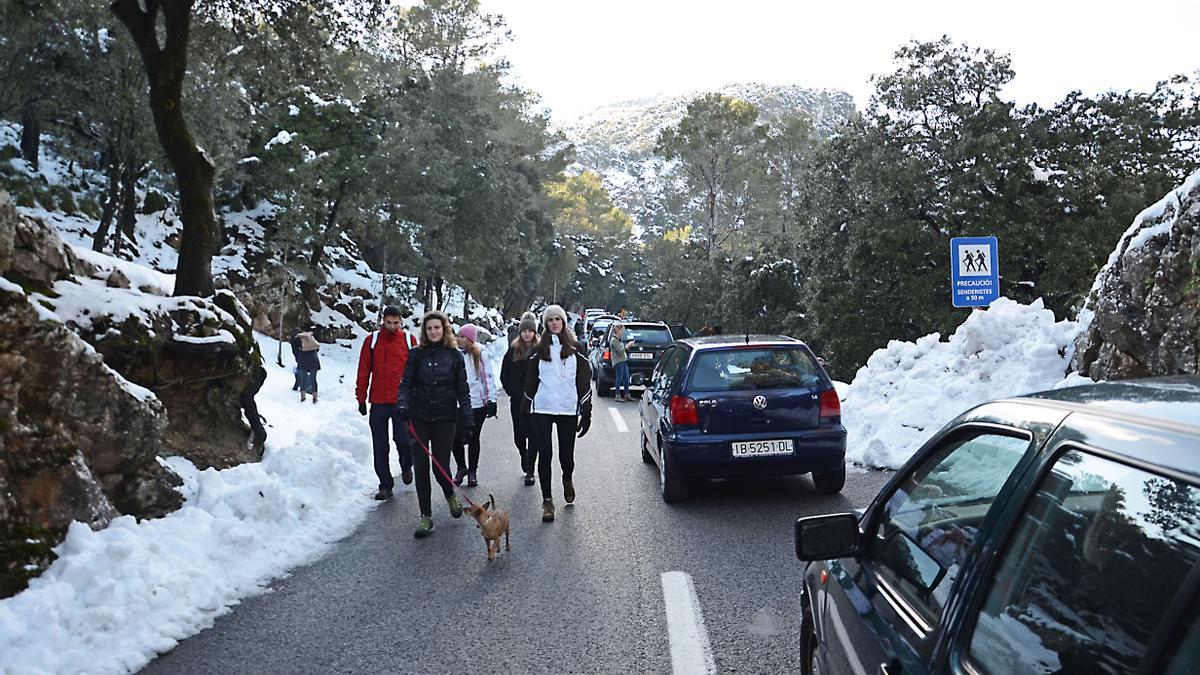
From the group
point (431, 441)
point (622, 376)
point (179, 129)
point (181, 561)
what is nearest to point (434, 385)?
point (431, 441)

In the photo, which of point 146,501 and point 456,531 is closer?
point 146,501

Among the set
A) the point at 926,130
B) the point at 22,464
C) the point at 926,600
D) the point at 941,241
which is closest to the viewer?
the point at 926,600

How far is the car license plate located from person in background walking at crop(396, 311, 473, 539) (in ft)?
8.13

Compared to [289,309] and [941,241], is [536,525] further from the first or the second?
[289,309]

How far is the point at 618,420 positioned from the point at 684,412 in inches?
282

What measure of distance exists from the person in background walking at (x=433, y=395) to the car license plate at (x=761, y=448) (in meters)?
2.48

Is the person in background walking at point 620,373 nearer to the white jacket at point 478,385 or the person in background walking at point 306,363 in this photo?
the person in background walking at point 306,363

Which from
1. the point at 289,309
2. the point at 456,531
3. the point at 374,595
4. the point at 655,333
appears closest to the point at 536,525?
the point at 456,531

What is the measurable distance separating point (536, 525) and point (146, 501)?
3052 millimetres

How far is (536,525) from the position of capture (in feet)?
23.0

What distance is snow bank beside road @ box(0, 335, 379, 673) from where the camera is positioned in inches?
163

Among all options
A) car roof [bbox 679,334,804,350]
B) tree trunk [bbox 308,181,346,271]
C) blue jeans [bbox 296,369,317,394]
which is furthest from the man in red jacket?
tree trunk [bbox 308,181,346,271]

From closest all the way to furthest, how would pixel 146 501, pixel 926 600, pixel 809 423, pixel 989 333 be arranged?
pixel 926 600 → pixel 146 501 → pixel 809 423 → pixel 989 333

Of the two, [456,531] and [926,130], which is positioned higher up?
[926,130]
